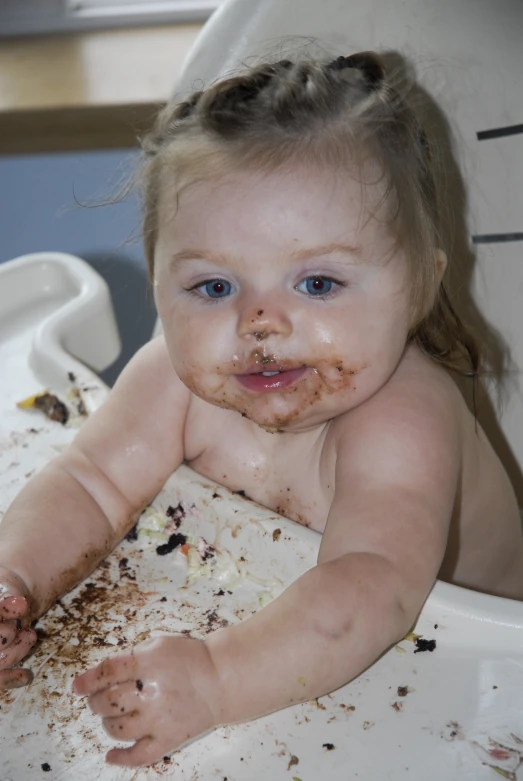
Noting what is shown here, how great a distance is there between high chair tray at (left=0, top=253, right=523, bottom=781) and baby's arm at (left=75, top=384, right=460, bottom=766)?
20 millimetres

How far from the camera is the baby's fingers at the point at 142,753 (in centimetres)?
50

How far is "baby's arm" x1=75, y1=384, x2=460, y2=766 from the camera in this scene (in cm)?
50

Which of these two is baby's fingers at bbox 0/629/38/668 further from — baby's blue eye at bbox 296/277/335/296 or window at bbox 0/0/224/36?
window at bbox 0/0/224/36

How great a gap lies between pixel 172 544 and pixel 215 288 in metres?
0.19

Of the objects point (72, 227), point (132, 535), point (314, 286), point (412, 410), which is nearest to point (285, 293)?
point (314, 286)

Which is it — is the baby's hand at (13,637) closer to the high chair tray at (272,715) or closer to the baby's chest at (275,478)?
the high chair tray at (272,715)

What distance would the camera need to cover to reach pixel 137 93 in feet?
A: 5.16

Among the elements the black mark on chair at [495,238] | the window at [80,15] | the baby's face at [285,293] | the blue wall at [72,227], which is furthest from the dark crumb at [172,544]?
the window at [80,15]

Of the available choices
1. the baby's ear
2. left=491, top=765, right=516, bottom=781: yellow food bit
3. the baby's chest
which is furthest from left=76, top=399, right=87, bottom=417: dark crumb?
left=491, top=765, right=516, bottom=781: yellow food bit

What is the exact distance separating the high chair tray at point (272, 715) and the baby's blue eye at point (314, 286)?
0.16 meters

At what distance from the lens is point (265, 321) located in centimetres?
60

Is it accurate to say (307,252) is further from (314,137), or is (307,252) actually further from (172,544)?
(172,544)

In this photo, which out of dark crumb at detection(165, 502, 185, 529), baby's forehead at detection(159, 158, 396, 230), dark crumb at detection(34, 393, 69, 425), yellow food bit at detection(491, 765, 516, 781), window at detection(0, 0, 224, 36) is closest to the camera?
yellow food bit at detection(491, 765, 516, 781)

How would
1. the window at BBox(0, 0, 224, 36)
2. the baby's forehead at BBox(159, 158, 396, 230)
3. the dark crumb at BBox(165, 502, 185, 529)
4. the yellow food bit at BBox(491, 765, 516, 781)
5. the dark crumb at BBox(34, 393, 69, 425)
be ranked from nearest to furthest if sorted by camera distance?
the yellow food bit at BBox(491, 765, 516, 781) → the baby's forehead at BBox(159, 158, 396, 230) → the dark crumb at BBox(165, 502, 185, 529) → the dark crumb at BBox(34, 393, 69, 425) → the window at BBox(0, 0, 224, 36)
